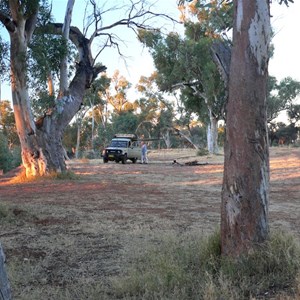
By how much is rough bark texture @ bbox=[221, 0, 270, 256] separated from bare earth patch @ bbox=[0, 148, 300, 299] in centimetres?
168

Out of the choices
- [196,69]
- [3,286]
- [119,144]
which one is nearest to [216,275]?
[3,286]

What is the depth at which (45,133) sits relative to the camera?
18.6 metres

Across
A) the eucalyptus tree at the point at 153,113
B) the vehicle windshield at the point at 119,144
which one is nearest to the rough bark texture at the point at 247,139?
the vehicle windshield at the point at 119,144

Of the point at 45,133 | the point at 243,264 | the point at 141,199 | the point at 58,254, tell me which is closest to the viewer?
the point at 243,264

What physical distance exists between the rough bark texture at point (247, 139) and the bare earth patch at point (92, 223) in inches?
66.3

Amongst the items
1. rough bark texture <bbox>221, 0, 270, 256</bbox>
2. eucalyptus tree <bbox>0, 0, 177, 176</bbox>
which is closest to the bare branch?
Answer: eucalyptus tree <bbox>0, 0, 177, 176</bbox>

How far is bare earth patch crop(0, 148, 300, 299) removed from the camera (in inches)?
224

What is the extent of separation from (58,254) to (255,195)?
3102 millimetres

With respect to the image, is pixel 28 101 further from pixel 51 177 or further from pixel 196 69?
pixel 196 69

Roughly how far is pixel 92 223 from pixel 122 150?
27107 mm

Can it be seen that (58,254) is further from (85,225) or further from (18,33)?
(18,33)

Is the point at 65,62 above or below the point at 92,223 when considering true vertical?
above

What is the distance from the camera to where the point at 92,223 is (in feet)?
28.5

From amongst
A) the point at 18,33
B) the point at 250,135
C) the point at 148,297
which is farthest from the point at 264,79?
the point at 18,33
